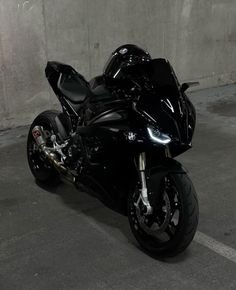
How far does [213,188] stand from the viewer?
4172mm

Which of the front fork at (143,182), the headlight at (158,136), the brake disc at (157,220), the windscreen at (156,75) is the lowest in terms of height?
the brake disc at (157,220)

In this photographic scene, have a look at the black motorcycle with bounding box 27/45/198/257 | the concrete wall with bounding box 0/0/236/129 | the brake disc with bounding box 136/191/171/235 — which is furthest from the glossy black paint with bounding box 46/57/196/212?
the concrete wall with bounding box 0/0/236/129

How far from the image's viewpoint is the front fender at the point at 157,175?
296cm

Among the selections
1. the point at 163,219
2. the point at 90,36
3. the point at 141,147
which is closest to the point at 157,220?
the point at 163,219

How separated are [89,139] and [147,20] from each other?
3.96 m

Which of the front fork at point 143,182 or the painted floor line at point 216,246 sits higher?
the front fork at point 143,182

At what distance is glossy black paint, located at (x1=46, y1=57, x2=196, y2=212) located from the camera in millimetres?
2898

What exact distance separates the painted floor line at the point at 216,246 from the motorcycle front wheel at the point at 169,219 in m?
0.32

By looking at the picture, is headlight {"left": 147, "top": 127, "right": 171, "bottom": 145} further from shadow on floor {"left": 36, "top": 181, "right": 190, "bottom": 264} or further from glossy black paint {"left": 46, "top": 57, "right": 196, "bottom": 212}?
shadow on floor {"left": 36, "top": 181, "right": 190, "bottom": 264}

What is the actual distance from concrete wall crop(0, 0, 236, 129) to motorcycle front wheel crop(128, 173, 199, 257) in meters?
3.18

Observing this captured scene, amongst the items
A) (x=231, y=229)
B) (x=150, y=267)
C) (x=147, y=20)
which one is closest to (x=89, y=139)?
(x=150, y=267)

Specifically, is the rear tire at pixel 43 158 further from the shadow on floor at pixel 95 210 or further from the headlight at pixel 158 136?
the headlight at pixel 158 136

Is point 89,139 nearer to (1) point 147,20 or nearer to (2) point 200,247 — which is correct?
(2) point 200,247

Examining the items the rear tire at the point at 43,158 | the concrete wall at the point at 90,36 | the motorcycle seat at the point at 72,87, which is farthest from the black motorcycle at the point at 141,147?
the concrete wall at the point at 90,36
